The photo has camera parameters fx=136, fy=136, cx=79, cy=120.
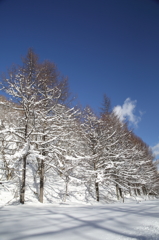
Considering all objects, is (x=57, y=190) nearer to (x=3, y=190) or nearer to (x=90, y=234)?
(x=3, y=190)

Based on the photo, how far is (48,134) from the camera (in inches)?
298

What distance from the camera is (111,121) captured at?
1238 centimetres

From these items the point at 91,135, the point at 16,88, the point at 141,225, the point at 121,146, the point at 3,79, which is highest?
the point at 3,79

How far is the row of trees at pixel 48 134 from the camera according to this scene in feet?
20.6

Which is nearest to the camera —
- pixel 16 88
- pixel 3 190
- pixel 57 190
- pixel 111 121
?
pixel 16 88

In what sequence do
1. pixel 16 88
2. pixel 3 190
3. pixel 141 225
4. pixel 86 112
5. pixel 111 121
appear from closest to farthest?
pixel 141 225
pixel 16 88
pixel 3 190
pixel 86 112
pixel 111 121

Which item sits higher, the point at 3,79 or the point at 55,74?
the point at 55,74

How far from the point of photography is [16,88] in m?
6.51

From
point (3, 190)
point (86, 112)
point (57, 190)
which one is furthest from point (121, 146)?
point (3, 190)

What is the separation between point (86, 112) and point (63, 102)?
3.18m

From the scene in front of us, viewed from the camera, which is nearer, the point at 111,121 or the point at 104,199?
the point at 104,199

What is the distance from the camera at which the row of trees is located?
6281 millimetres

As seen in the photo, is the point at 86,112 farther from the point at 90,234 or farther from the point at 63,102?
the point at 90,234

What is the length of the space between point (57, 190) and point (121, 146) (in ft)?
20.7
